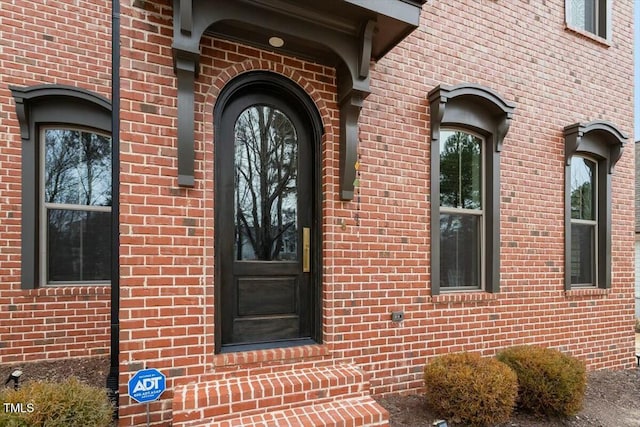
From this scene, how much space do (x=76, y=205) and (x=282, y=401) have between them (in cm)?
341

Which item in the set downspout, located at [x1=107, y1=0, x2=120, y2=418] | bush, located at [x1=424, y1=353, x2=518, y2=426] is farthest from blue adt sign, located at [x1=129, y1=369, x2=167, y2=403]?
bush, located at [x1=424, y1=353, x2=518, y2=426]

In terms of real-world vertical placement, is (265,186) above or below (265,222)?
above

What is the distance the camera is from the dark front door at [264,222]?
9.65ft

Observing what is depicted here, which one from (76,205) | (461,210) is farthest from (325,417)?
(76,205)

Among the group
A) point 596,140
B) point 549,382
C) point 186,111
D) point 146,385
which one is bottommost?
point 549,382

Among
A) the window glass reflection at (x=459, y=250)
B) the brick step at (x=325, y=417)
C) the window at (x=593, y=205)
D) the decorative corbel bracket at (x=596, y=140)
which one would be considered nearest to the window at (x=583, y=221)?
the window at (x=593, y=205)

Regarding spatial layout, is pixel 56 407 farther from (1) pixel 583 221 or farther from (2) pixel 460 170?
(1) pixel 583 221

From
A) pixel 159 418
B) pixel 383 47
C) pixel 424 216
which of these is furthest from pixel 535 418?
pixel 383 47

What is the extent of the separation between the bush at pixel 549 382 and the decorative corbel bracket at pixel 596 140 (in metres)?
2.62

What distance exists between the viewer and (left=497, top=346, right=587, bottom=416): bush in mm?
3236

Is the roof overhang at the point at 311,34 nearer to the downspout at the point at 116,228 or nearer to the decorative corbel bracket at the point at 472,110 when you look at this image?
the downspout at the point at 116,228

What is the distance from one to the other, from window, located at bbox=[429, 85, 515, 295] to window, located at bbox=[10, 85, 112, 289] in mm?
4056

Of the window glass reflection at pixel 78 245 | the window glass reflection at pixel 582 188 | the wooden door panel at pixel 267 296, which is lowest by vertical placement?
the wooden door panel at pixel 267 296

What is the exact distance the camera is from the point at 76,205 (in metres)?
4.12
